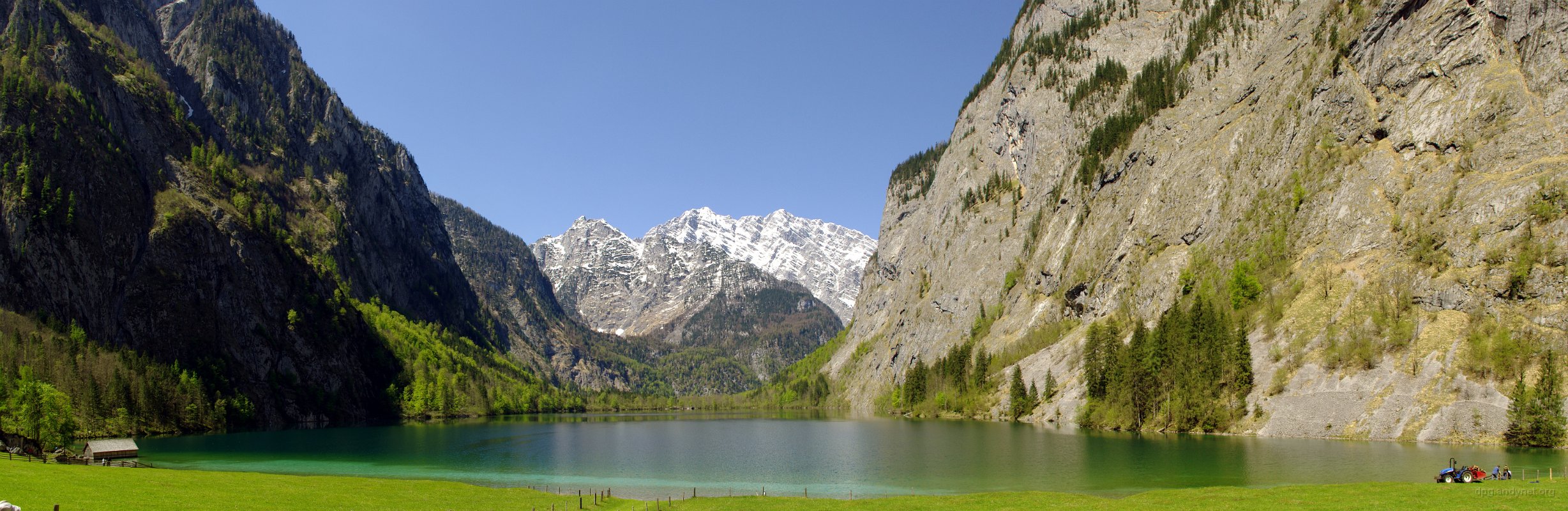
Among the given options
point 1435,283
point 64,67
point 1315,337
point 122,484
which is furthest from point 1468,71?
point 64,67

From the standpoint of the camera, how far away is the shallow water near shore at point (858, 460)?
59.2 m

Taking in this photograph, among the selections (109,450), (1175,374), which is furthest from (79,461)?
(1175,374)

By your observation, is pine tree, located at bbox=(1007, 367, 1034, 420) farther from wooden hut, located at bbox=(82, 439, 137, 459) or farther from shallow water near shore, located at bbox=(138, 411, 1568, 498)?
wooden hut, located at bbox=(82, 439, 137, 459)

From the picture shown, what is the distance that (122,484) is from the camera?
46875 millimetres

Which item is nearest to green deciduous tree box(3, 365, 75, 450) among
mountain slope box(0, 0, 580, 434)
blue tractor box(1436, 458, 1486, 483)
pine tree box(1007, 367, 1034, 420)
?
mountain slope box(0, 0, 580, 434)

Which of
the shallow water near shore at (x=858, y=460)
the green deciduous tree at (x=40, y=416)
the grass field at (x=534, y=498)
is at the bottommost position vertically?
the shallow water near shore at (x=858, y=460)

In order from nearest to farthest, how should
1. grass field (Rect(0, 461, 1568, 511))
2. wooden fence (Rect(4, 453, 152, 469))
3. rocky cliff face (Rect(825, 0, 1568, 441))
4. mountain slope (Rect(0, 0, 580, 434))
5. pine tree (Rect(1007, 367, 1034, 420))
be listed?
grass field (Rect(0, 461, 1568, 511))
wooden fence (Rect(4, 453, 152, 469))
rocky cliff face (Rect(825, 0, 1568, 441))
mountain slope (Rect(0, 0, 580, 434))
pine tree (Rect(1007, 367, 1034, 420))

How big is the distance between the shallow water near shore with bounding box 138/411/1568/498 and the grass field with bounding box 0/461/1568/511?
250 inches

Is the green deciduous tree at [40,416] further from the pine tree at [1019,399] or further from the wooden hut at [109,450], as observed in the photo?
the pine tree at [1019,399]

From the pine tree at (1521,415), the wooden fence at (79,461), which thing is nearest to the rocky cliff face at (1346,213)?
the pine tree at (1521,415)

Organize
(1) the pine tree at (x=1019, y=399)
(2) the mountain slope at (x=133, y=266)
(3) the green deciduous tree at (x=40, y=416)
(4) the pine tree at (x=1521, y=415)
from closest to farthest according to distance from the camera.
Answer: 1. (4) the pine tree at (x=1521, y=415)
2. (3) the green deciduous tree at (x=40, y=416)
3. (2) the mountain slope at (x=133, y=266)
4. (1) the pine tree at (x=1019, y=399)

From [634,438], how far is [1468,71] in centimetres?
11770

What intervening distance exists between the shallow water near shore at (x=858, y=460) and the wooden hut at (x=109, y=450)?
4181mm

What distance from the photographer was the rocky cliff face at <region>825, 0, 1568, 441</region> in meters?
80.4
